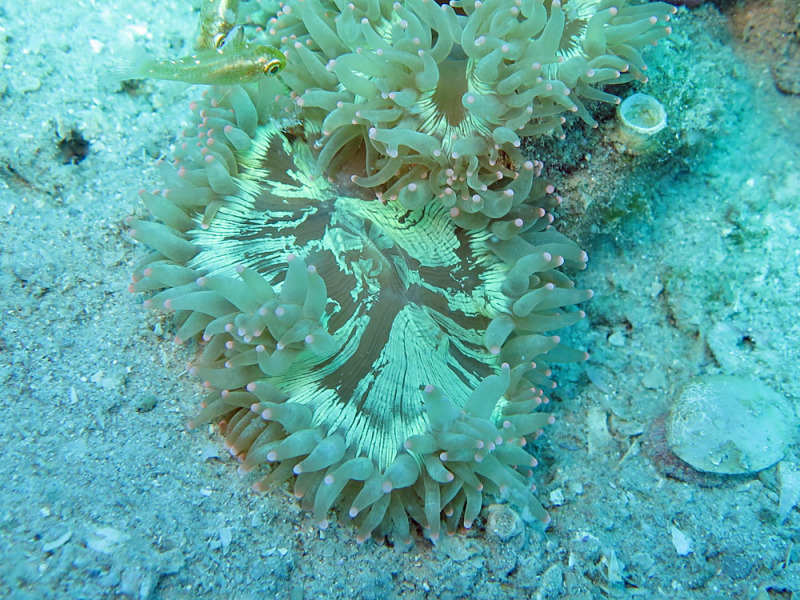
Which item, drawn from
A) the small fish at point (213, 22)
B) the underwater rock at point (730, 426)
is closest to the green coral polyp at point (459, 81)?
the small fish at point (213, 22)

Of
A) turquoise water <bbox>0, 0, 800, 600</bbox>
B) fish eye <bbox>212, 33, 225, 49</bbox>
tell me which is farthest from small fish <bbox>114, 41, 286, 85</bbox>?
turquoise water <bbox>0, 0, 800, 600</bbox>

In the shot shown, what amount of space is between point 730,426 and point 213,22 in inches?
207

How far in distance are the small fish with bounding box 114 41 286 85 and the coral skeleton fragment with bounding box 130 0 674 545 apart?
21 cm

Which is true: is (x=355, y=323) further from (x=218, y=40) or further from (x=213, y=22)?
(x=213, y=22)

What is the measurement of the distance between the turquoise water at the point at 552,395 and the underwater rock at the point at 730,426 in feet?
0.54

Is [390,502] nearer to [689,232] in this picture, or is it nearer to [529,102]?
[529,102]

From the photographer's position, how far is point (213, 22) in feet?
14.4

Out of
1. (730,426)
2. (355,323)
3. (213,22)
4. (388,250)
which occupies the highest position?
(213,22)

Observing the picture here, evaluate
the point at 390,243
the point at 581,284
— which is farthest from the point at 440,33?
the point at 581,284

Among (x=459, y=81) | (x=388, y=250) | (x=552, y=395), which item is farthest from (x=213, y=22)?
(x=552, y=395)

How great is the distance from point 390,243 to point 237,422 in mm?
1622

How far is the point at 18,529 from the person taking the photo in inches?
98.1

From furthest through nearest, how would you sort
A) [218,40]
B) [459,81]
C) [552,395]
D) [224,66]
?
[552,395] → [218,40] → [224,66] → [459,81]

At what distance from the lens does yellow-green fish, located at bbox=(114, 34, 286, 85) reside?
137 inches
